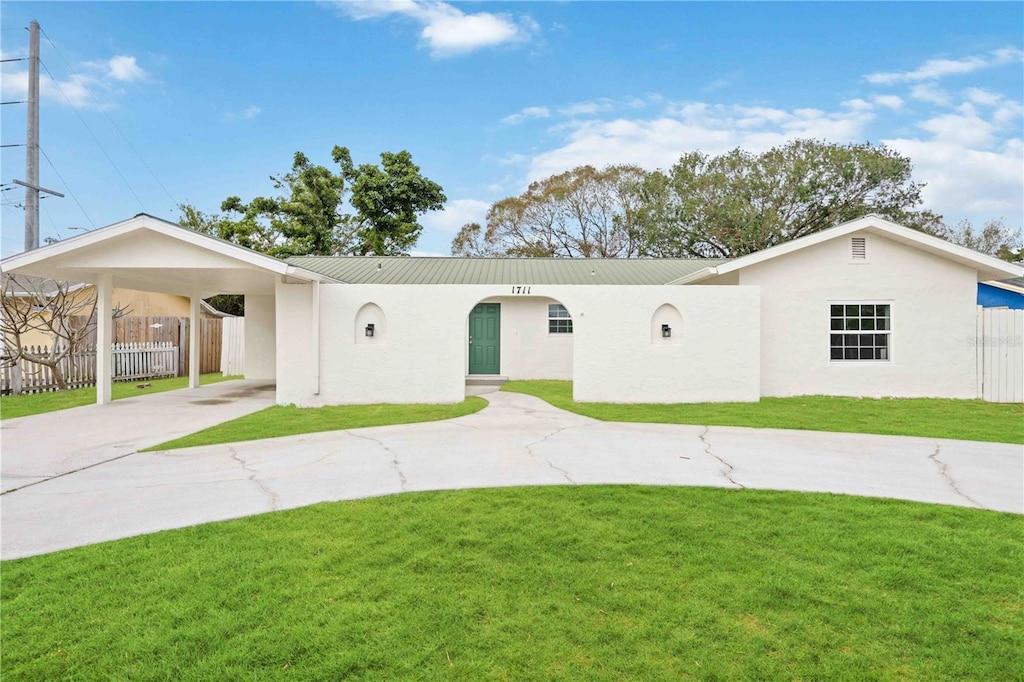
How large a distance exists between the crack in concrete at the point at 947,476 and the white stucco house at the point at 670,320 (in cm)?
456

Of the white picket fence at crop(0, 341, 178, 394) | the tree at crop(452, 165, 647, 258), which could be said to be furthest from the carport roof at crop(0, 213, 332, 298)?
the tree at crop(452, 165, 647, 258)

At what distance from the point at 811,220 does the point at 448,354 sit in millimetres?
23751

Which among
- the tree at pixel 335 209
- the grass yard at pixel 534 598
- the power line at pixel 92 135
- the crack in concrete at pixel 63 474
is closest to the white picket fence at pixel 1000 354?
the grass yard at pixel 534 598

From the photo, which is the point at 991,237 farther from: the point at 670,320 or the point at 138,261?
the point at 138,261

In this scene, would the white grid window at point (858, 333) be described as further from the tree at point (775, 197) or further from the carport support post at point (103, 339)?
the tree at point (775, 197)

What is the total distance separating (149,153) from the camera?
73.1ft

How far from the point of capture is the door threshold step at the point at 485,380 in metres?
14.5

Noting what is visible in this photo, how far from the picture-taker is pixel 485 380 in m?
15.1

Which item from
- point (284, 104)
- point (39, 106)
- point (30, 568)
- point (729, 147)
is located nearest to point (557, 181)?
point (729, 147)

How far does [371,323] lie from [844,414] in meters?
8.91

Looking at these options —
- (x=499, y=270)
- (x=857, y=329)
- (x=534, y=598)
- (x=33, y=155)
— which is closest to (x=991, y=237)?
(x=857, y=329)

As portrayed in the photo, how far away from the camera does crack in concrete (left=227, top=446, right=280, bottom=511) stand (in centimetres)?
460

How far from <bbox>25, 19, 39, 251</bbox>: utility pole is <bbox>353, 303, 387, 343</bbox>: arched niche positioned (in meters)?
10.6

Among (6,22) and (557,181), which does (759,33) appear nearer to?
(557,181)
